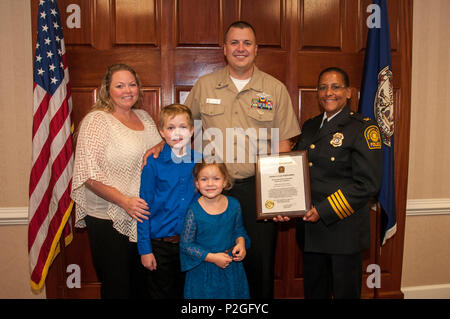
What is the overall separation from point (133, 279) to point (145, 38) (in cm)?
204

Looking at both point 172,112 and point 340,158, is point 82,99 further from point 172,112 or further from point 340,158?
point 340,158

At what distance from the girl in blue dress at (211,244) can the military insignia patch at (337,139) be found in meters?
0.75

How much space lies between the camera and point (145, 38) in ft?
9.41

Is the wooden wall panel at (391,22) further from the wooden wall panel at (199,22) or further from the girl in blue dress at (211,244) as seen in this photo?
the girl in blue dress at (211,244)

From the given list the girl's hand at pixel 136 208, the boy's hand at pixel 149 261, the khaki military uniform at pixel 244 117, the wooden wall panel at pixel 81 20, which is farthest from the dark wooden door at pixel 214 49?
the boy's hand at pixel 149 261

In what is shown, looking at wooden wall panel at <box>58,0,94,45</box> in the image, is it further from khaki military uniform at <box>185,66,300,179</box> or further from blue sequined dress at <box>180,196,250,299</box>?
blue sequined dress at <box>180,196,250,299</box>

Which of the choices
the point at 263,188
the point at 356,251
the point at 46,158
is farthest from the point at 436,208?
the point at 46,158

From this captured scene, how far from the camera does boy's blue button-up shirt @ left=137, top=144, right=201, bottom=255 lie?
1.96 metres

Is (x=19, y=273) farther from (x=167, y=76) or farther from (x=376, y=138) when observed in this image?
(x=376, y=138)

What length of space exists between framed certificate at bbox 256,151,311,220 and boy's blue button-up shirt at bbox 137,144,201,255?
1.54 feet

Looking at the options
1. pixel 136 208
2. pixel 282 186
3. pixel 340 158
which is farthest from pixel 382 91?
pixel 136 208

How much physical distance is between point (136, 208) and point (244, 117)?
1011 mm

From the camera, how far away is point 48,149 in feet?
8.39

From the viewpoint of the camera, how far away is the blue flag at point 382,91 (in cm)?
275
